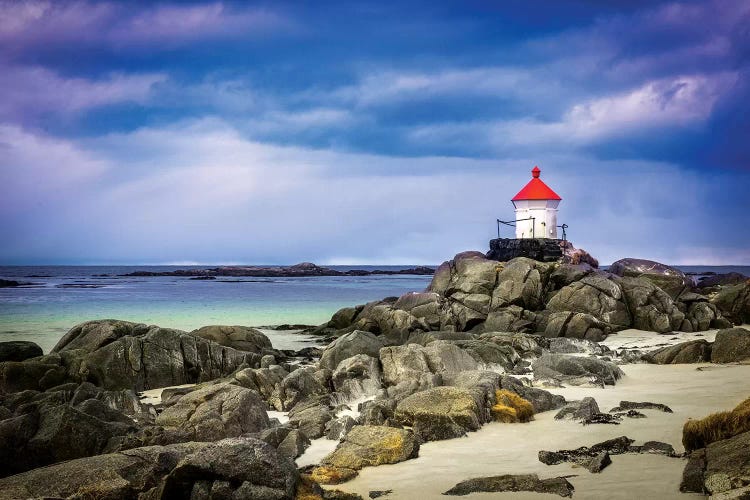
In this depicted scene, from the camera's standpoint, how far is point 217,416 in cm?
1030

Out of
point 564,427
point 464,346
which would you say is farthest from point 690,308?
point 564,427

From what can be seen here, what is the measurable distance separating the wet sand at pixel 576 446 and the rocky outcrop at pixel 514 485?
12 centimetres

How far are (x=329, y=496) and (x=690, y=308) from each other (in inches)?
1051

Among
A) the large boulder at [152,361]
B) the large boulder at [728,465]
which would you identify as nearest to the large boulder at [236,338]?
the large boulder at [152,361]

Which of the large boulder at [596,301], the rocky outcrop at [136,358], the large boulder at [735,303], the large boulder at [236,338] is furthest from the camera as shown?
the large boulder at [735,303]

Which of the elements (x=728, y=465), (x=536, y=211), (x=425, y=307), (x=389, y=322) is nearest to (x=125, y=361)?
(x=389, y=322)

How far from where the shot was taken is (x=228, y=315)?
41.3 metres

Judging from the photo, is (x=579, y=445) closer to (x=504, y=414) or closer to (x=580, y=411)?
(x=580, y=411)

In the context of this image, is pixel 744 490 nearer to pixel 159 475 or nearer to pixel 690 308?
pixel 159 475

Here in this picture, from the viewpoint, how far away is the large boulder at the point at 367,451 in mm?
7973

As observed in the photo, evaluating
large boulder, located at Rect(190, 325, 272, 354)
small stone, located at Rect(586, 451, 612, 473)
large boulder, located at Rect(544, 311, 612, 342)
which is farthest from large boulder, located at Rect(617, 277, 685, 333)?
small stone, located at Rect(586, 451, 612, 473)

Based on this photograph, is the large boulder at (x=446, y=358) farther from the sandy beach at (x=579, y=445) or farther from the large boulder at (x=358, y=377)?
the sandy beach at (x=579, y=445)

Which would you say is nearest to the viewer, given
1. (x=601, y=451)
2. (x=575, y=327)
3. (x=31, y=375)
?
(x=601, y=451)

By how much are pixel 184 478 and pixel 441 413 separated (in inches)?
187
